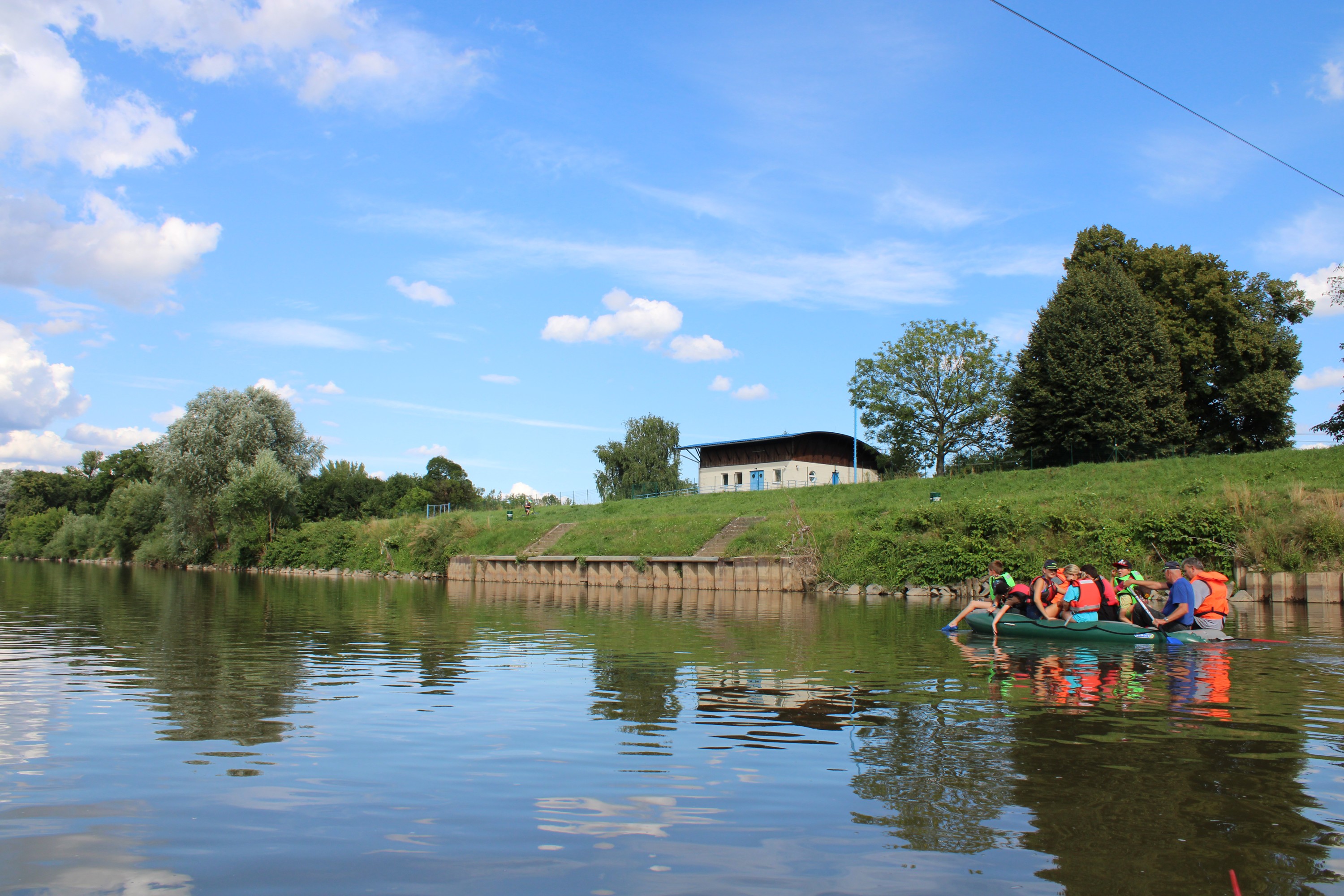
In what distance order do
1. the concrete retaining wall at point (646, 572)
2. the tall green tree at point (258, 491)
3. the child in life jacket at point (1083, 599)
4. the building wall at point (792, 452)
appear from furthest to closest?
the building wall at point (792, 452)
the tall green tree at point (258, 491)
the concrete retaining wall at point (646, 572)
the child in life jacket at point (1083, 599)

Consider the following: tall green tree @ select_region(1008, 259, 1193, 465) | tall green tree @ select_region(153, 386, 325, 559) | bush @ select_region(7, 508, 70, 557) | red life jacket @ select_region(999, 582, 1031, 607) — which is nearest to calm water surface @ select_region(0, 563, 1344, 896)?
red life jacket @ select_region(999, 582, 1031, 607)

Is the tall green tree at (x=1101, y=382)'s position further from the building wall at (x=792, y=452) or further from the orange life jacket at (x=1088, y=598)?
the orange life jacket at (x=1088, y=598)

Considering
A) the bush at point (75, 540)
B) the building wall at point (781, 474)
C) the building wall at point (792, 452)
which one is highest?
the building wall at point (792, 452)

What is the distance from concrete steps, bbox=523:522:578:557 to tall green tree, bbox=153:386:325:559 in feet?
80.6

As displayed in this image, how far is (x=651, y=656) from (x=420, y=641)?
512 centimetres

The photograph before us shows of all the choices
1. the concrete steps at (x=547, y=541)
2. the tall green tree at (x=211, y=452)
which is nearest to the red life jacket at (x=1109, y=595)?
the concrete steps at (x=547, y=541)

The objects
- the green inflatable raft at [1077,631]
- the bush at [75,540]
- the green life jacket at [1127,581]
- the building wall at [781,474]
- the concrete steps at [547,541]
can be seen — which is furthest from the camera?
the bush at [75,540]

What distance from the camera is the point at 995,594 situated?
61.0ft

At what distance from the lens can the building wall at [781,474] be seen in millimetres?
72812

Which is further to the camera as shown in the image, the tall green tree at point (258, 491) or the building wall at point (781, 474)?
the building wall at point (781, 474)

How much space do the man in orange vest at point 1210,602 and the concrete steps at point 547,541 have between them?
35.2 meters

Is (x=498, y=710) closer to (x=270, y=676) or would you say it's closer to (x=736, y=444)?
(x=270, y=676)

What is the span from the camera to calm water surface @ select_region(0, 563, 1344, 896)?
4.81 m

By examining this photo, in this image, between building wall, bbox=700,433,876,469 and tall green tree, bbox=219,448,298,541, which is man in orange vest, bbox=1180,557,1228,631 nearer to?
building wall, bbox=700,433,876,469
